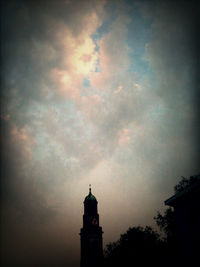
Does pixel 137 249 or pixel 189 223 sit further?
pixel 137 249

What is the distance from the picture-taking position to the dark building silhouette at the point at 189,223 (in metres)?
13.6

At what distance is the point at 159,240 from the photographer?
40125 mm

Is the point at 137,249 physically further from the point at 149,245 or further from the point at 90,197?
the point at 90,197

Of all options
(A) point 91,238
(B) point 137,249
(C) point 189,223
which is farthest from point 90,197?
(C) point 189,223

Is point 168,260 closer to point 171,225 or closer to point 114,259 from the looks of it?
point 171,225

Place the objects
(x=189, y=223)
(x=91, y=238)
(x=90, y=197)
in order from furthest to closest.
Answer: (x=90, y=197) → (x=91, y=238) → (x=189, y=223)

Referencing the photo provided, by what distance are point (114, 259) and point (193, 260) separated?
31283mm

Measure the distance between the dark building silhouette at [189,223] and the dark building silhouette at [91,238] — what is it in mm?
25990

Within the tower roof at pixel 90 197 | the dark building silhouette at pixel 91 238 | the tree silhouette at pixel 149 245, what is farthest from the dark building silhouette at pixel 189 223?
the tower roof at pixel 90 197

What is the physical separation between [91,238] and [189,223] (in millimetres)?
28196

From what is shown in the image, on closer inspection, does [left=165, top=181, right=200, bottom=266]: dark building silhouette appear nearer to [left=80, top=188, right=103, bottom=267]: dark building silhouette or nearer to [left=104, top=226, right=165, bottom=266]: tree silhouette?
[left=104, top=226, right=165, bottom=266]: tree silhouette

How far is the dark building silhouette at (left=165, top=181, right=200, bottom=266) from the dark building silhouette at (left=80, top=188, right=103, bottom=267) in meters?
26.0

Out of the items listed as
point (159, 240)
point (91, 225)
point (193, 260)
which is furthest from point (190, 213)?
point (159, 240)

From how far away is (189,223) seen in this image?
14367 millimetres
